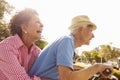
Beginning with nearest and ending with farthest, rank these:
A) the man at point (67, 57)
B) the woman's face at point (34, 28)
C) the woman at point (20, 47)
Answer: the man at point (67, 57) < the woman at point (20, 47) < the woman's face at point (34, 28)

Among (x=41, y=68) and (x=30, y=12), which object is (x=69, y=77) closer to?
(x=41, y=68)

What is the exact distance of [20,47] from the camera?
12.1ft

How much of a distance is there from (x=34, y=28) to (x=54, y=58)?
439 millimetres

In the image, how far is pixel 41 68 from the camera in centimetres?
364

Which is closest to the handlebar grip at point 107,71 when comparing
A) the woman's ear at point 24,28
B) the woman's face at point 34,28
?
the woman's face at point 34,28

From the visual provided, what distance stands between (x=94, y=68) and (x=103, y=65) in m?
0.10

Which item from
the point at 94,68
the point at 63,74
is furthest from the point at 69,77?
the point at 94,68

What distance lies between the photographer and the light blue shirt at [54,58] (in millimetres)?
3375

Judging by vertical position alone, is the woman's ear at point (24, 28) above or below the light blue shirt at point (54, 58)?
above

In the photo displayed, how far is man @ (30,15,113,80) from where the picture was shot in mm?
3348

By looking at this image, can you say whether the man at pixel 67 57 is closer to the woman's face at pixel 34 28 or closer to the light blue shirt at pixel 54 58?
the light blue shirt at pixel 54 58

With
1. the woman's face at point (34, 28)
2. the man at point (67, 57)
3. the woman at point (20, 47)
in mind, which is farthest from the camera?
the woman's face at point (34, 28)

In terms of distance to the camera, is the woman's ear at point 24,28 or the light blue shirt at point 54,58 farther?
the woman's ear at point 24,28

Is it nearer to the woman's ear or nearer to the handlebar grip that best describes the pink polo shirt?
the woman's ear
